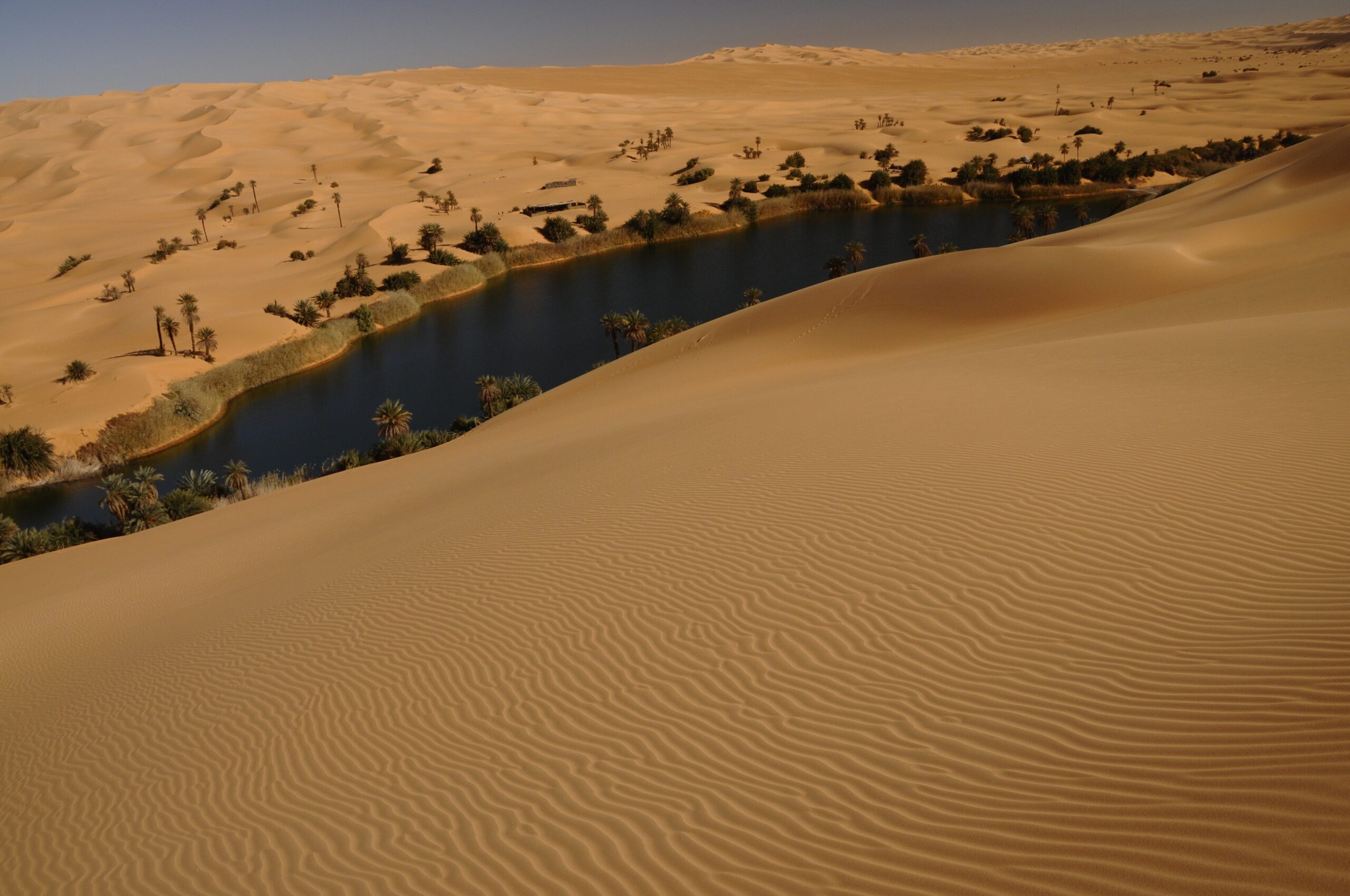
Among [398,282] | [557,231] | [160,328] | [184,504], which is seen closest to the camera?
[184,504]

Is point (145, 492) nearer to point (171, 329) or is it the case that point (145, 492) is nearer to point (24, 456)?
point (24, 456)

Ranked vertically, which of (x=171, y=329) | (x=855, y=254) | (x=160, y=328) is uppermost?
(x=855, y=254)

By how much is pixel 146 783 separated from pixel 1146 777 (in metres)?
7.15

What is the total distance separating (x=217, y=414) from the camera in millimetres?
34312

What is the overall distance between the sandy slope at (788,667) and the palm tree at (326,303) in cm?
3349

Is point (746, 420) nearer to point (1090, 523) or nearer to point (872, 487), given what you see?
point (872, 487)

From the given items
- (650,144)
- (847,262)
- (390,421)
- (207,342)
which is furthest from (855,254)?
(650,144)

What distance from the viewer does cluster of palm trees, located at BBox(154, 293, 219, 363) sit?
37.2 m

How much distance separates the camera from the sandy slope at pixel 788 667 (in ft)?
13.2

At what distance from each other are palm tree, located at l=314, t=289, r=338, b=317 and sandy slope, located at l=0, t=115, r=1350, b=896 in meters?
33.5

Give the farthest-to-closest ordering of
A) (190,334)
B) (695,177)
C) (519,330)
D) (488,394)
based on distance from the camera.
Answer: (695,177) < (519,330) < (190,334) < (488,394)

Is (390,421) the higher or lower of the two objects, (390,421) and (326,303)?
the lower

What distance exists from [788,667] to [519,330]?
37.8 meters

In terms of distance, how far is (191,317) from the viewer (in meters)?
37.8
